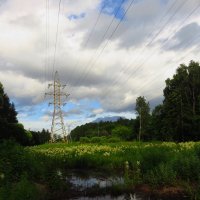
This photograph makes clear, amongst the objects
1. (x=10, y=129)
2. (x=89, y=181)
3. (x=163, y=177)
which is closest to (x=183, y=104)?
(x=10, y=129)

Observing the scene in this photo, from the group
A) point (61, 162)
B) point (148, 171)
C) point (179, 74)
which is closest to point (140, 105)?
point (179, 74)

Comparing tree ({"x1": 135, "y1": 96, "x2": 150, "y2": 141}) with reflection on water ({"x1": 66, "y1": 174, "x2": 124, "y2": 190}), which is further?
tree ({"x1": 135, "y1": 96, "x2": 150, "y2": 141})

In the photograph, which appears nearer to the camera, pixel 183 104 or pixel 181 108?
pixel 181 108

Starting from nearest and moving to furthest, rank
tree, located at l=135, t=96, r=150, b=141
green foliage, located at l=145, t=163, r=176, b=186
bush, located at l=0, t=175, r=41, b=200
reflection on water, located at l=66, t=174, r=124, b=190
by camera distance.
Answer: bush, located at l=0, t=175, r=41, b=200 < green foliage, located at l=145, t=163, r=176, b=186 < reflection on water, located at l=66, t=174, r=124, b=190 < tree, located at l=135, t=96, r=150, b=141

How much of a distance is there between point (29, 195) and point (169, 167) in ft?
19.5

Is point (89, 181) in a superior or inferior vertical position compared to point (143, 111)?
inferior

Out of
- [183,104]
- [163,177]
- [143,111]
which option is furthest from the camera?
[143,111]

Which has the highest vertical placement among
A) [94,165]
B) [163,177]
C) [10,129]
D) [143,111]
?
[143,111]

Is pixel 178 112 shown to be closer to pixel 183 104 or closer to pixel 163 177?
pixel 183 104

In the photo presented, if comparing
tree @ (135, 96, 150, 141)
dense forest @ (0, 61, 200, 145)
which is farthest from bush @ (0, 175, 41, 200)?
tree @ (135, 96, 150, 141)

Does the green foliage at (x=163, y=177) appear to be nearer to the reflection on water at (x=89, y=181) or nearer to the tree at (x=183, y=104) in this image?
the reflection on water at (x=89, y=181)

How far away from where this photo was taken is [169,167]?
13.8 metres

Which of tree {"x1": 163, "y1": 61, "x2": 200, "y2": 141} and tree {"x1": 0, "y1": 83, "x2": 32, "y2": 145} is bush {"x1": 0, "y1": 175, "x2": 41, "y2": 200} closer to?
tree {"x1": 0, "y1": 83, "x2": 32, "y2": 145}

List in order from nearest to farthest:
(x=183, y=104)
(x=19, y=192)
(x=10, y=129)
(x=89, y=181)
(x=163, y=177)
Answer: (x=19, y=192) → (x=163, y=177) → (x=89, y=181) → (x=10, y=129) → (x=183, y=104)
